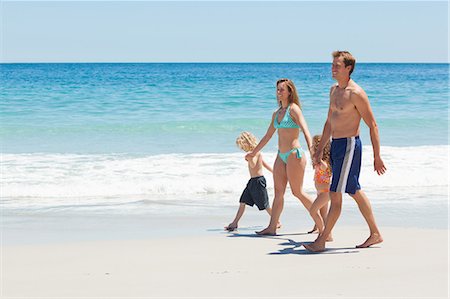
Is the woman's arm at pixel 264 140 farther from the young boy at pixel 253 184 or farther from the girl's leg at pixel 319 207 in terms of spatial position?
the girl's leg at pixel 319 207

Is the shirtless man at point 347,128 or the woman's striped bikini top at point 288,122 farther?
the woman's striped bikini top at point 288,122

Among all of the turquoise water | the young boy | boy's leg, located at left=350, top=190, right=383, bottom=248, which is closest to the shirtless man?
boy's leg, located at left=350, top=190, right=383, bottom=248

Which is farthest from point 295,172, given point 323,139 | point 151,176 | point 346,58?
point 151,176

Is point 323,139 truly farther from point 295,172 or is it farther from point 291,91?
point 291,91

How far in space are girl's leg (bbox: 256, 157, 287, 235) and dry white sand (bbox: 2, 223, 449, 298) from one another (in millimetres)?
140

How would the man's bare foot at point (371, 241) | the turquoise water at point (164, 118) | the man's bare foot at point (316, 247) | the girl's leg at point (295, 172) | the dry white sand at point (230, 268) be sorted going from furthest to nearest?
the turquoise water at point (164, 118)
the girl's leg at point (295, 172)
the man's bare foot at point (371, 241)
the man's bare foot at point (316, 247)
the dry white sand at point (230, 268)

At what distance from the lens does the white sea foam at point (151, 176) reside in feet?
31.4

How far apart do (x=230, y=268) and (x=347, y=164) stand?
1252mm

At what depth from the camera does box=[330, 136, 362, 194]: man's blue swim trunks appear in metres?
5.69

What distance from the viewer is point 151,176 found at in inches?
434

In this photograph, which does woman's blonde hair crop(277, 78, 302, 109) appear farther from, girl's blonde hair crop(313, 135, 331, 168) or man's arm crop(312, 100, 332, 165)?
man's arm crop(312, 100, 332, 165)

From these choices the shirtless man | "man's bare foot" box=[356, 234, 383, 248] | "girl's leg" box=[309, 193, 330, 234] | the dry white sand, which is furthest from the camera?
"girl's leg" box=[309, 193, 330, 234]

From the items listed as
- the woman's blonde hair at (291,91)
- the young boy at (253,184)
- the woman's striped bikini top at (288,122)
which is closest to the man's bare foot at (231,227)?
the young boy at (253,184)

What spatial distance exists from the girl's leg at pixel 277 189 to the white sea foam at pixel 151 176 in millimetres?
2740
